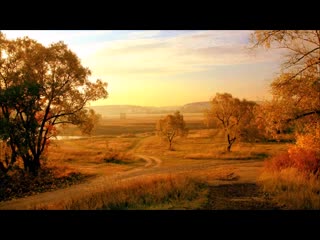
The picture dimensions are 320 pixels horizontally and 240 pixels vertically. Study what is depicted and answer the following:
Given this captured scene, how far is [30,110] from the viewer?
18734 millimetres

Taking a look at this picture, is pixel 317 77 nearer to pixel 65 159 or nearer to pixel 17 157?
pixel 17 157

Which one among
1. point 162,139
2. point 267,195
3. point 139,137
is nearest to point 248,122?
point 162,139

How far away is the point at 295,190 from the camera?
30.7 ft

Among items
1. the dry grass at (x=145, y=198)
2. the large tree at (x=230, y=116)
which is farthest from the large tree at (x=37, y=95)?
the large tree at (x=230, y=116)

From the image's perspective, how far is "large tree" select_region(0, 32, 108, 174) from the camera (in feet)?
60.1

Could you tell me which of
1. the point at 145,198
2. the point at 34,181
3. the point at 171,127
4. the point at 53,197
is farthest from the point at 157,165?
the point at 145,198

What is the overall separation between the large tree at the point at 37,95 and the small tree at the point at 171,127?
40.4ft

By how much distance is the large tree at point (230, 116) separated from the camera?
33.7 metres

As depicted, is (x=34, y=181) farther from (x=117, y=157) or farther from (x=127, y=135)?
(x=127, y=135)

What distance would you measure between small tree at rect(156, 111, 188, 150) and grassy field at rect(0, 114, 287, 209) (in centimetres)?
82

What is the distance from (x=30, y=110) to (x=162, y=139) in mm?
17282

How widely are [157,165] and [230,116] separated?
11.7 m

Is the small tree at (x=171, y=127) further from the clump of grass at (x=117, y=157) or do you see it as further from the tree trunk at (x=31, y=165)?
the tree trunk at (x=31, y=165)
